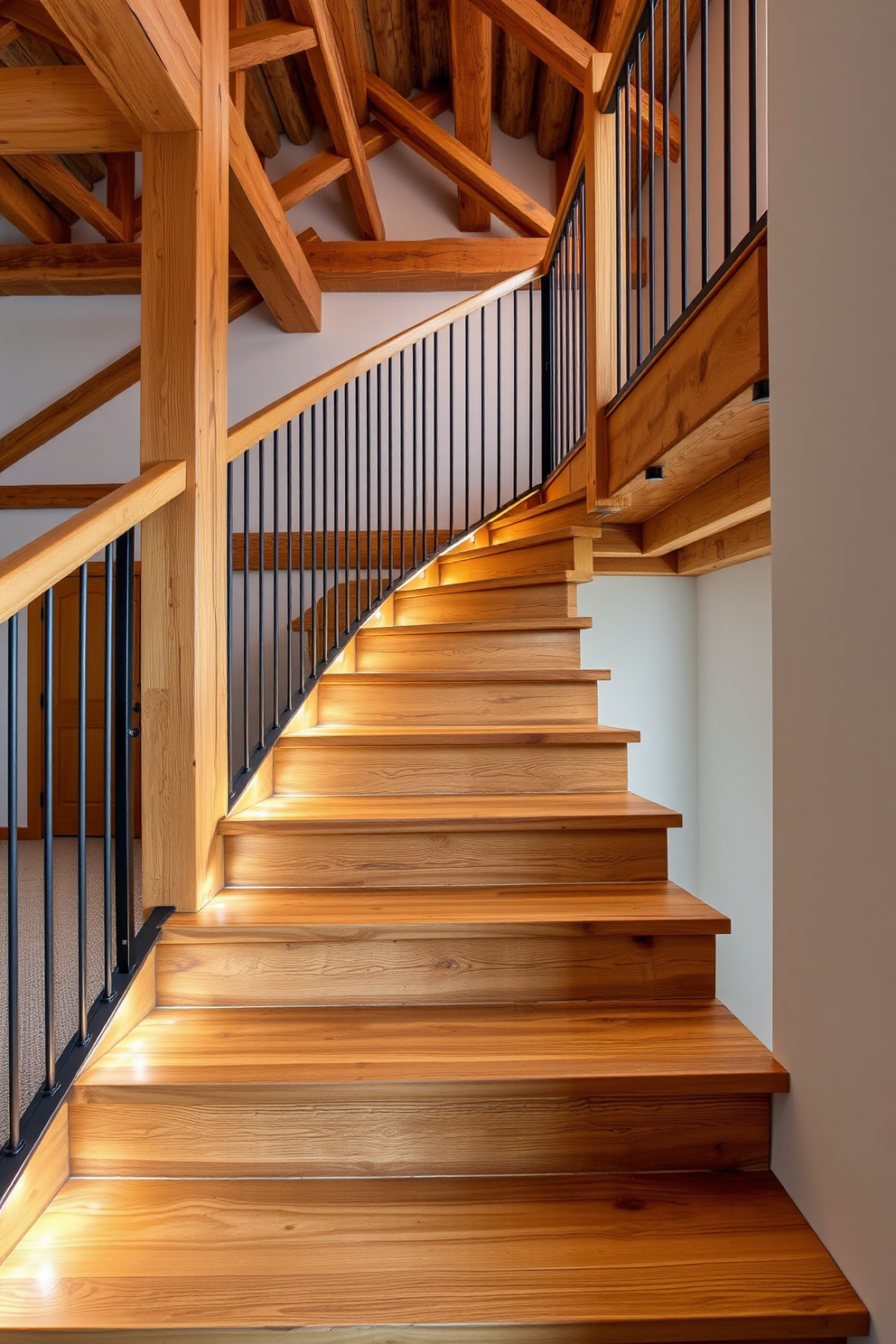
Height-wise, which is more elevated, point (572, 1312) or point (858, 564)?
point (858, 564)

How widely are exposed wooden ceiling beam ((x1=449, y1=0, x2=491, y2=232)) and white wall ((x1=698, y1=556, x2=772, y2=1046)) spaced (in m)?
2.96

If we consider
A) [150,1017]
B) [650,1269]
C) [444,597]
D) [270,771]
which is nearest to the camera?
[650,1269]

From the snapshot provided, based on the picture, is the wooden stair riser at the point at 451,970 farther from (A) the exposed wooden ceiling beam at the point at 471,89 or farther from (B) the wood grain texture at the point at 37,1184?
(A) the exposed wooden ceiling beam at the point at 471,89

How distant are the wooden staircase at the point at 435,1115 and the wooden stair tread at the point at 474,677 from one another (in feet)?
1.96

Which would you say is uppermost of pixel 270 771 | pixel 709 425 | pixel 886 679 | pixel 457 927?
pixel 709 425

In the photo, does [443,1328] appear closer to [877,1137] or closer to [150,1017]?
[877,1137]

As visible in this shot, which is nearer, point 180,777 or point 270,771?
point 180,777

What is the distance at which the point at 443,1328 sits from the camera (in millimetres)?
1199

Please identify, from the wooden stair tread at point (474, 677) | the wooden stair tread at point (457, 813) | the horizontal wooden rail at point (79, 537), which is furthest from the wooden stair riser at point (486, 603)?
the horizontal wooden rail at point (79, 537)

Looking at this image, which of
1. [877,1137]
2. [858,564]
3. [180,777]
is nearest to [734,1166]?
[877,1137]

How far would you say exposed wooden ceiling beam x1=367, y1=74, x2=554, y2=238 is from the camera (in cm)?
528

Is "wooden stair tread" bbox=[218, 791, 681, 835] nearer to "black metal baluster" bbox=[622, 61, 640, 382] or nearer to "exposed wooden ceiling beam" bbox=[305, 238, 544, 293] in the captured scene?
"black metal baluster" bbox=[622, 61, 640, 382]

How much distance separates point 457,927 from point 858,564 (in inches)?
43.4

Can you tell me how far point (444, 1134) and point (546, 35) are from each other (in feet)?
13.4
